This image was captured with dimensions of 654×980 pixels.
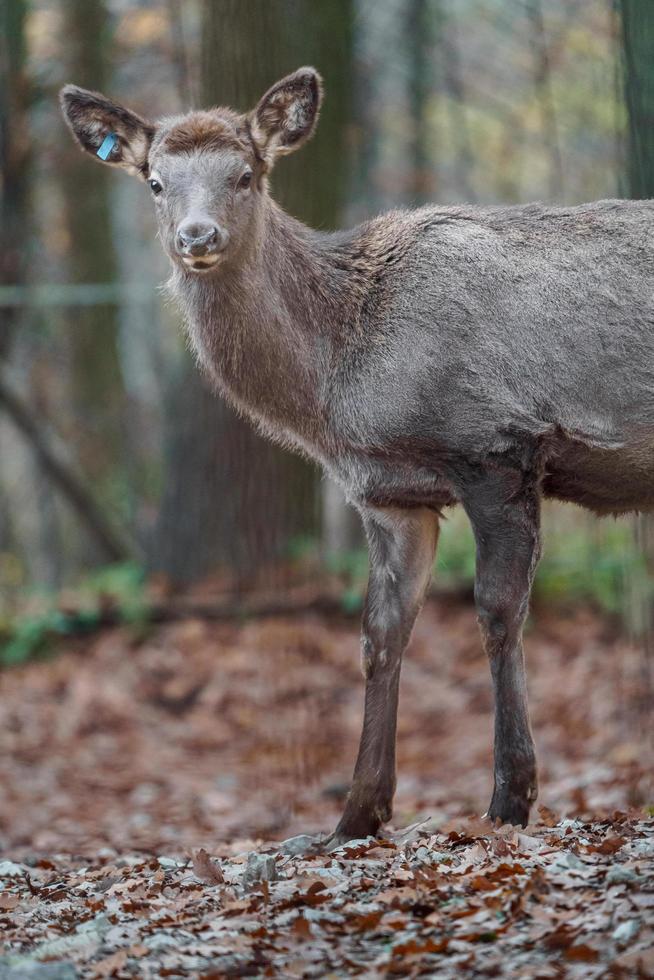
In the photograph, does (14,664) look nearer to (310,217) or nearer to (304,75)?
(310,217)

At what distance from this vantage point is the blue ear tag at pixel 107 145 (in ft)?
24.6

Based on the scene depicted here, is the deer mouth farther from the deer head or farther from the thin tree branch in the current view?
the thin tree branch

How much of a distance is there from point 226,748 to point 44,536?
5499 millimetres

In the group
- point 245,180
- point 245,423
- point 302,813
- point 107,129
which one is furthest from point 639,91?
point 302,813

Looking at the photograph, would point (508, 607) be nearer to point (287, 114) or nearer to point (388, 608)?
point (388, 608)

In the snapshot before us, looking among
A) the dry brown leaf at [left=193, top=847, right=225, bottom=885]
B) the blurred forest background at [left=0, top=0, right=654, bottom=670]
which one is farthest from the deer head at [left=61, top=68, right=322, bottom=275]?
the dry brown leaf at [left=193, top=847, right=225, bottom=885]

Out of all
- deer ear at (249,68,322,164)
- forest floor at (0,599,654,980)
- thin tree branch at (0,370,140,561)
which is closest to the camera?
forest floor at (0,599,654,980)

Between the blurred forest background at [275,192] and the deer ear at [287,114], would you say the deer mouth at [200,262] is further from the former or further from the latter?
the blurred forest background at [275,192]

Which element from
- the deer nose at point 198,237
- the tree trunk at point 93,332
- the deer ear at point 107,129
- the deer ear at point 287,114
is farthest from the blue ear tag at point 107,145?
the tree trunk at point 93,332

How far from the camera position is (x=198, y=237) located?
6535 mm

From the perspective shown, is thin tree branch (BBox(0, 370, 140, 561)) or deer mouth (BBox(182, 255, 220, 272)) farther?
thin tree branch (BBox(0, 370, 140, 561))

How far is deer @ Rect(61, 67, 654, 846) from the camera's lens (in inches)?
267

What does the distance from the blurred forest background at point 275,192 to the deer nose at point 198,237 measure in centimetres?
300

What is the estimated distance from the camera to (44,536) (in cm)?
1593
